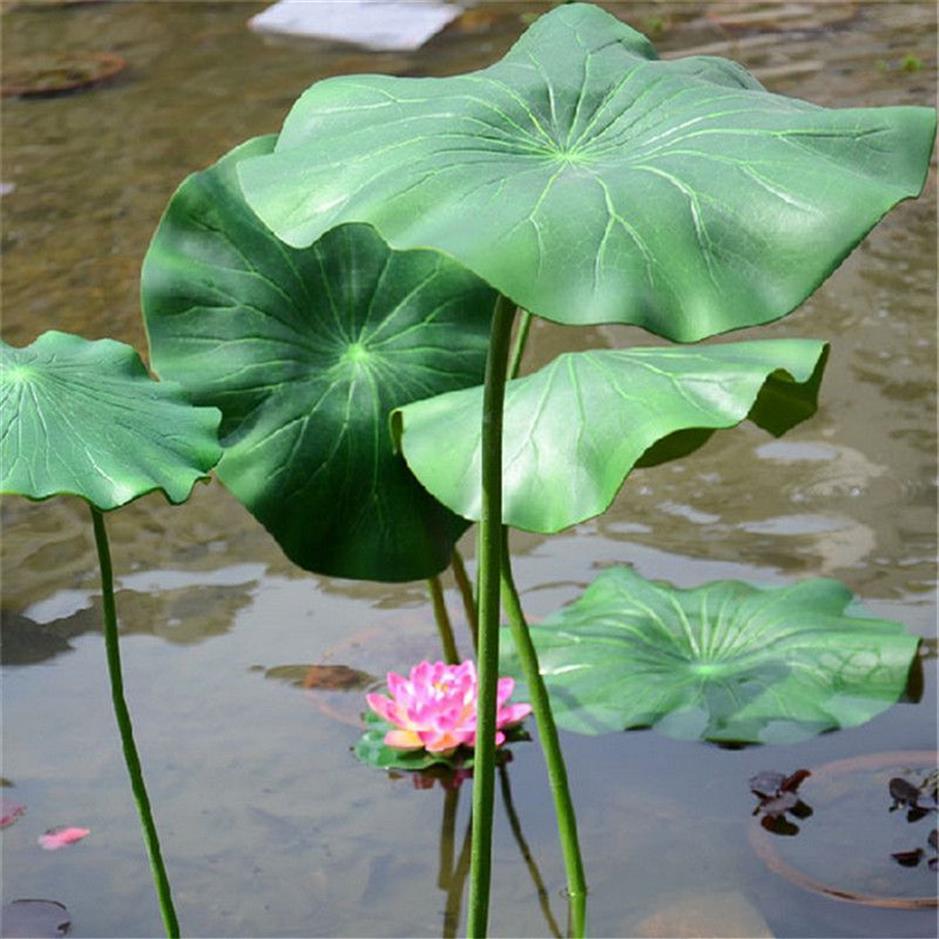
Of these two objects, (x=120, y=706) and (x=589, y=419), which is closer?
(x=120, y=706)

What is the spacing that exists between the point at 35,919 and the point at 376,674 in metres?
0.55

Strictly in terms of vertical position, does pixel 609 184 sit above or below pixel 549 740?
above

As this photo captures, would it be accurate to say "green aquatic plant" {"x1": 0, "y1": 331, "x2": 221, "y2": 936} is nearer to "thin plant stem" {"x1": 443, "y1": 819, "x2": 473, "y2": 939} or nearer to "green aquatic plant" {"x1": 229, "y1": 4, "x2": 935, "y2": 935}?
"green aquatic plant" {"x1": 229, "y1": 4, "x2": 935, "y2": 935}

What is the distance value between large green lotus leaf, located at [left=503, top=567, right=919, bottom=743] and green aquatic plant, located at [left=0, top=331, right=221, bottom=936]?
0.67 meters

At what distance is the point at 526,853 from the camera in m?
1.76

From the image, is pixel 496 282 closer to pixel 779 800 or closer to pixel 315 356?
pixel 315 356

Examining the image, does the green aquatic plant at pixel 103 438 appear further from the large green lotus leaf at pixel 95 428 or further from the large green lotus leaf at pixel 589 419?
the large green lotus leaf at pixel 589 419

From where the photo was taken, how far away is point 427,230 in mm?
1019

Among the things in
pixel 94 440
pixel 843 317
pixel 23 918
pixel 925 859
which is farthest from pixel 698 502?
pixel 94 440

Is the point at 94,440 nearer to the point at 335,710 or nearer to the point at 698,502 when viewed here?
the point at 335,710

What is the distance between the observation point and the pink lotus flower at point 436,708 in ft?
6.01

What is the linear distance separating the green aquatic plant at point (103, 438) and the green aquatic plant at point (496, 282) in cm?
21

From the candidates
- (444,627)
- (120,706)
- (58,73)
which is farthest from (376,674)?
(58,73)

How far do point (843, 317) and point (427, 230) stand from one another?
83.7 inches
